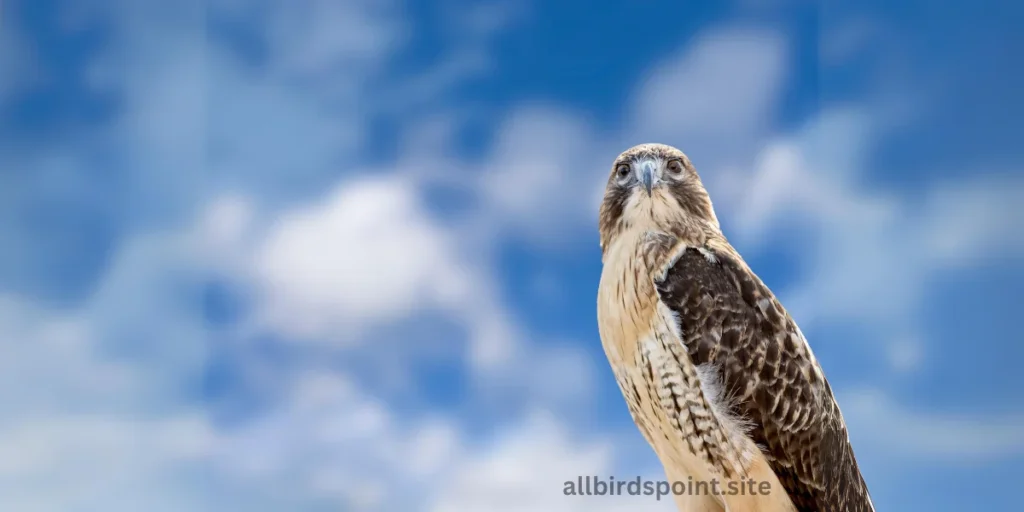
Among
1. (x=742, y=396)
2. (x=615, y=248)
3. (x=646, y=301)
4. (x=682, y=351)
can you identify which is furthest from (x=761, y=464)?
(x=615, y=248)

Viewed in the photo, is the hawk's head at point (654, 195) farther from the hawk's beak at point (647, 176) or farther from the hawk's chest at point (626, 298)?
the hawk's chest at point (626, 298)

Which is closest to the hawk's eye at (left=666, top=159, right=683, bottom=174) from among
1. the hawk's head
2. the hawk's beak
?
the hawk's head

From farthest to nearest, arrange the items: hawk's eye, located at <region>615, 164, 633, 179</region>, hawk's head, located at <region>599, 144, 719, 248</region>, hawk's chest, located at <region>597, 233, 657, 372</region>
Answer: hawk's eye, located at <region>615, 164, 633, 179</region> → hawk's head, located at <region>599, 144, 719, 248</region> → hawk's chest, located at <region>597, 233, 657, 372</region>

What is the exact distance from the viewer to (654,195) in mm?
5402

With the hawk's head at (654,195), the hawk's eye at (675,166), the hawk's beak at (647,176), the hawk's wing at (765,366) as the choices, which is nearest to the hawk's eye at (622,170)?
the hawk's head at (654,195)

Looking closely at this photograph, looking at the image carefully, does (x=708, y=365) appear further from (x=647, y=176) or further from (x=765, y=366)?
(x=647, y=176)

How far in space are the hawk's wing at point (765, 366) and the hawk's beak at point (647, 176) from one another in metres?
0.52

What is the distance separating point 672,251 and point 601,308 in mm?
613

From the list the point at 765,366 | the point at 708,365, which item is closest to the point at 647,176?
the point at 708,365

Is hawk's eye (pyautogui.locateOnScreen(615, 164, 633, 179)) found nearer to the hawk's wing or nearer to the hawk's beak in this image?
the hawk's beak

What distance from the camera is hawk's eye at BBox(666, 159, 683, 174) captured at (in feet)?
18.3

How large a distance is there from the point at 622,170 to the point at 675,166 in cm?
38

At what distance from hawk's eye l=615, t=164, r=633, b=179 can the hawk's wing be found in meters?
0.73

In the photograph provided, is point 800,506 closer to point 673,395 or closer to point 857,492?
point 857,492
